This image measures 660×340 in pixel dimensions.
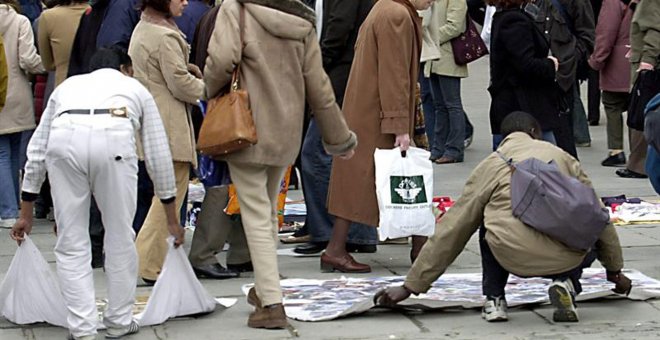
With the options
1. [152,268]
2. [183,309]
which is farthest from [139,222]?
[183,309]

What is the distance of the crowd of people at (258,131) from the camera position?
6371mm

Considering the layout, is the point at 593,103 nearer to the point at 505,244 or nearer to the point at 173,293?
the point at 505,244

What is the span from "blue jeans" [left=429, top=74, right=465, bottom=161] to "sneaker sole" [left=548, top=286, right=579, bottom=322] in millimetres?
6095

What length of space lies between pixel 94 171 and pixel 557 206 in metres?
2.09

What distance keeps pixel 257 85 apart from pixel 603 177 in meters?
6.01

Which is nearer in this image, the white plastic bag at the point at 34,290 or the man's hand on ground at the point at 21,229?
the man's hand on ground at the point at 21,229

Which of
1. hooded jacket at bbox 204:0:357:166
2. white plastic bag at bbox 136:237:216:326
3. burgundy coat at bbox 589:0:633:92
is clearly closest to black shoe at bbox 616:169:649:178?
burgundy coat at bbox 589:0:633:92

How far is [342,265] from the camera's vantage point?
813cm

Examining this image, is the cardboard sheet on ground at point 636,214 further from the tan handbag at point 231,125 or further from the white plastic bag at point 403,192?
the tan handbag at point 231,125

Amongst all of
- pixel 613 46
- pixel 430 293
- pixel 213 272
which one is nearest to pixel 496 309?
pixel 430 293

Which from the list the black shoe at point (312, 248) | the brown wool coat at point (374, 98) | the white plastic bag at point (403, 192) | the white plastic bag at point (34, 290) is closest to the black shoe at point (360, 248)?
the black shoe at point (312, 248)

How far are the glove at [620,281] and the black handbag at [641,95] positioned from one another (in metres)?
2.83

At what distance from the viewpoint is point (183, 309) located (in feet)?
22.6

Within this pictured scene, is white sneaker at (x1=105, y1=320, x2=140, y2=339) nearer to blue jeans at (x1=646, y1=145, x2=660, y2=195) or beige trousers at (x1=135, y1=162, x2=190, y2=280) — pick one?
beige trousers at (x1=135, y1=162, x2=190, y2=280)
